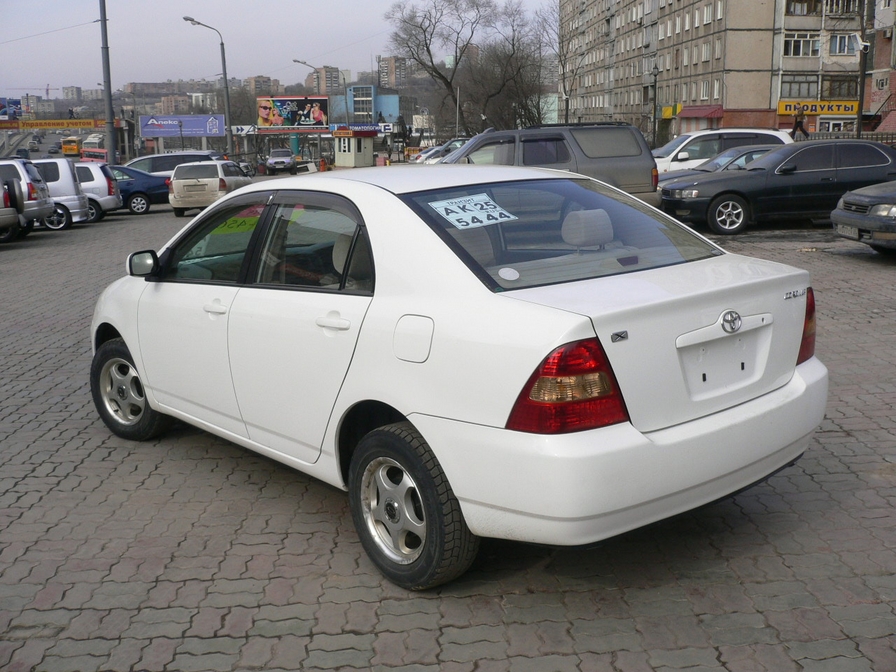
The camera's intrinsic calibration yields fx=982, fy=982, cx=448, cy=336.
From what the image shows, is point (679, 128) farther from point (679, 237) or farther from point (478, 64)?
point (679, 237)

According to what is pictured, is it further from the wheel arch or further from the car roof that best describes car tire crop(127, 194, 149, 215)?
the wheel arch

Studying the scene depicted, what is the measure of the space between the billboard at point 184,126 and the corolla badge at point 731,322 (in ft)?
295

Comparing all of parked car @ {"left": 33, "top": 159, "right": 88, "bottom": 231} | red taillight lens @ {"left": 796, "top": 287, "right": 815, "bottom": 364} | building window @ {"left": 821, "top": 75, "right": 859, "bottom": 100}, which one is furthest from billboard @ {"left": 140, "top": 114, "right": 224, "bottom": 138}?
red taillight lens @ {"left": 796, "top": 287, "right": 815, "bottom": 364}

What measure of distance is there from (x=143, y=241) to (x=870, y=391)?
1644 cm

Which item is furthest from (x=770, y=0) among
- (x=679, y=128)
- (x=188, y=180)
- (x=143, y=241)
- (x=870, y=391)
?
(x=870, y=391)

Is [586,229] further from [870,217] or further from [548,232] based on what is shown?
[870,217]

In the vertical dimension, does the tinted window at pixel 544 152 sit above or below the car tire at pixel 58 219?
above

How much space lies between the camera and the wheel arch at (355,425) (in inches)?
152

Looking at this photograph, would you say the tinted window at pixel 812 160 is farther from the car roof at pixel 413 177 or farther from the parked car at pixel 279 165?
the parked car at pixel 279 165

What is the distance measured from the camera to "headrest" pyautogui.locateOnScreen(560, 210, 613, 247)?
13.3 ft


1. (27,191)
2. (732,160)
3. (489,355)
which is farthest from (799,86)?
(489,355)

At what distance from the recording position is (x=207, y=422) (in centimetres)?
480

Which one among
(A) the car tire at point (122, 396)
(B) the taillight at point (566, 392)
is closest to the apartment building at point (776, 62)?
(A) the car tire at point (122, 396)

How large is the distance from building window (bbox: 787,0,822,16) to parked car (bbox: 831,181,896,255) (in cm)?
5741
